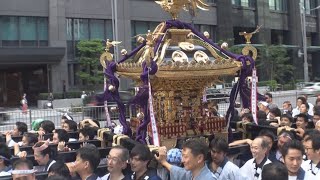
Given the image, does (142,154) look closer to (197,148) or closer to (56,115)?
(197,148)

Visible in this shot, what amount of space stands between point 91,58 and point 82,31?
3423 mm

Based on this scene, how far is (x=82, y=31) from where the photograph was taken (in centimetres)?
3591

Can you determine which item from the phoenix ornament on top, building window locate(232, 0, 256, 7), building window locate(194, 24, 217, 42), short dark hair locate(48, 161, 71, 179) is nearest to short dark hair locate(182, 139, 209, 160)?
short dark hair locate(48, 161, 71, 179)

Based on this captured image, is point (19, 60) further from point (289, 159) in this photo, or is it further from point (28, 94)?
point (289, 159)

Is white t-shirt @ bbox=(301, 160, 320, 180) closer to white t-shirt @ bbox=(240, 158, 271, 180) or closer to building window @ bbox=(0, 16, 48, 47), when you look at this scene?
white t-shirt @ bbox=(240, 158, 271, 180)

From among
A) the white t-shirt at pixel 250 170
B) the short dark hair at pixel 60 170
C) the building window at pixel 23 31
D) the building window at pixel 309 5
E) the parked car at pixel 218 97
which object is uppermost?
the building window at pixel 309 5

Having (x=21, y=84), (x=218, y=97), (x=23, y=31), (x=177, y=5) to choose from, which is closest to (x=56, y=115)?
(x=218, y=97)

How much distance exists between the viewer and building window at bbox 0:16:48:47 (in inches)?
1277

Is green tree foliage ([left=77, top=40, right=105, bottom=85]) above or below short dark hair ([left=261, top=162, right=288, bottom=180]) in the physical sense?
above

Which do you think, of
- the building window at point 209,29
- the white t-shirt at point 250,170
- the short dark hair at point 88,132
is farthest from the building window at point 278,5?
the white t-shirt at point 250,170

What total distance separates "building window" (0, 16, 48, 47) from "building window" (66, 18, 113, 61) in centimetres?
192

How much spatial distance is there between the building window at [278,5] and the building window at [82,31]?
22.0 m

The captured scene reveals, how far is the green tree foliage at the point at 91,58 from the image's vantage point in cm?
3341

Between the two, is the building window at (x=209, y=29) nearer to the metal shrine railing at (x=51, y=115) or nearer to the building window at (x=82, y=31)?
the building window at (x=82, y=31)
